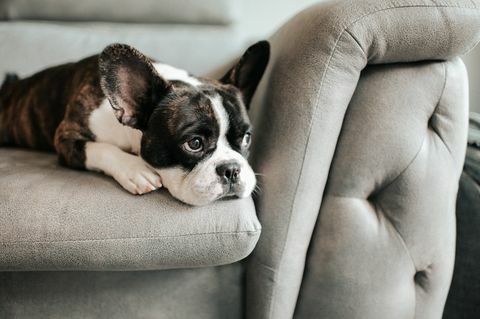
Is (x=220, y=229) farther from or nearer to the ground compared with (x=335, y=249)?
farther from the ground

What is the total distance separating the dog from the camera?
1.21 m

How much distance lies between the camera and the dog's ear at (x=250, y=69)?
143 centimetres

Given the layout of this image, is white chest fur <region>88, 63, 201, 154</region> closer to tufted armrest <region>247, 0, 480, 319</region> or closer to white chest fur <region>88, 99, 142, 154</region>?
white chest fur <region>88, 99, 142, 154</region>

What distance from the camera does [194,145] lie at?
4.09 feet

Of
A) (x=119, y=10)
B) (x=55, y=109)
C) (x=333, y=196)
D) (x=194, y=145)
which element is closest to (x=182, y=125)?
(x=194, y=145)

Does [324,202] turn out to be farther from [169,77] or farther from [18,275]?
[18,275]

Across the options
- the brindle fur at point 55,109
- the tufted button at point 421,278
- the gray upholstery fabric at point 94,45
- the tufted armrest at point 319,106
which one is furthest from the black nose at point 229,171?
the gray upholstery fabric at point 94,45

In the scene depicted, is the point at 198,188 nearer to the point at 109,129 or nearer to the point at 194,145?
the point at 194,145

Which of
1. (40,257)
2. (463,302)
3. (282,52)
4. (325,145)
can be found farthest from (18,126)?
(463,302)

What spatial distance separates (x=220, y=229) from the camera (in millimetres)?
1123

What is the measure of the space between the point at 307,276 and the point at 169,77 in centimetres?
77

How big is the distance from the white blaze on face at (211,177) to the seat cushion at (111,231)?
0.11 ft

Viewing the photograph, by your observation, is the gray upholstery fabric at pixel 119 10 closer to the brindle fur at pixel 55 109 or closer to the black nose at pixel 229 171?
the brindle fur at pixel 55 109

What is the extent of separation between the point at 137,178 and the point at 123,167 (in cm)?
8
